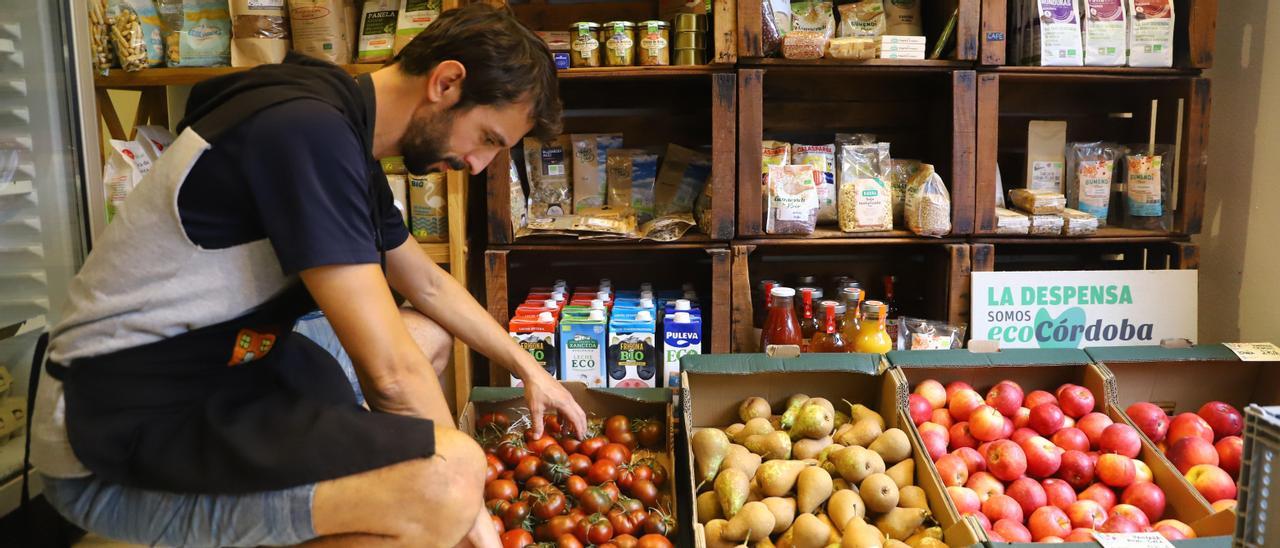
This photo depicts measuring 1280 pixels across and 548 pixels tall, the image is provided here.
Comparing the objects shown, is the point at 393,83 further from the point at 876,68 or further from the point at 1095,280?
the point at 1095,280

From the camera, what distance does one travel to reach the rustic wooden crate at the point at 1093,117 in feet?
7.79

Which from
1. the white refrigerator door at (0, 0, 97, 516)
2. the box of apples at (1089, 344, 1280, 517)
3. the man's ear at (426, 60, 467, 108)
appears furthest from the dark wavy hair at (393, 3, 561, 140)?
the box of apples at (1089, 344, 1280, 517)

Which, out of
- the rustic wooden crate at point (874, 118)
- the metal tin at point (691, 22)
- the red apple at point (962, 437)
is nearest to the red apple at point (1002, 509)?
the red apple at point (962, 437)

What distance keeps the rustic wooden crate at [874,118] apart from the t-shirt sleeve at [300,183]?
133 cm

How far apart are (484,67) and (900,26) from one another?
4.93ft

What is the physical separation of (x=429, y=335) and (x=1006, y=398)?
1.32 m

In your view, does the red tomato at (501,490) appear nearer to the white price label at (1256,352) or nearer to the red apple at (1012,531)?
the red apple at (1012,531)

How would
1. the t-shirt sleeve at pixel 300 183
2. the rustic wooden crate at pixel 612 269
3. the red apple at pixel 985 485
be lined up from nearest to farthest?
the t-shirt sleeve at pixel 300 183
the red apple at pixel 985 485
the rustic wooden crate at pixel 612 269

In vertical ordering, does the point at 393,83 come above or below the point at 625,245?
above

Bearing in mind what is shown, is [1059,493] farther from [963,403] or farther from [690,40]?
[690,40]

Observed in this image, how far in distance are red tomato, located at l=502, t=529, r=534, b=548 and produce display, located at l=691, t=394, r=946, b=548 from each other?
352mm

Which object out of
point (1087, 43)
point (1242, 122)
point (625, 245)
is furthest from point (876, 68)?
point (1242, 122)

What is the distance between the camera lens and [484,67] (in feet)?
4.76

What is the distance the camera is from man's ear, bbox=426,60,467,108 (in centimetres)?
144
